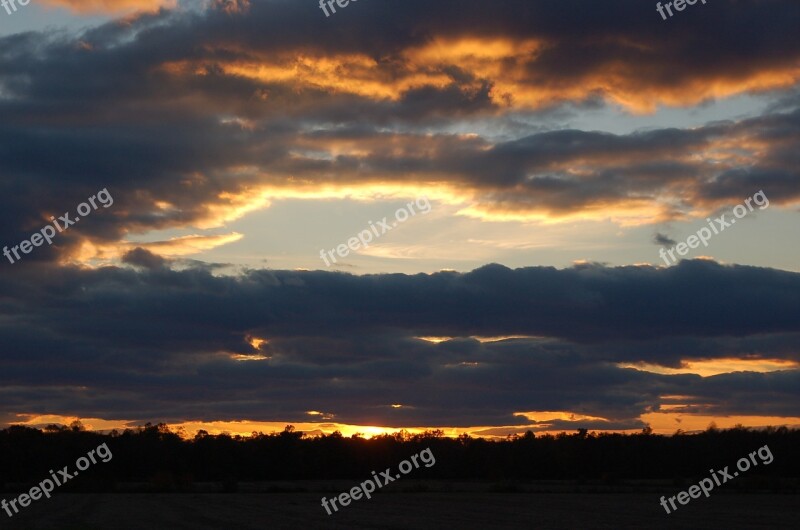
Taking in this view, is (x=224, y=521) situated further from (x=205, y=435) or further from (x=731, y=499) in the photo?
(x=205, y=435)

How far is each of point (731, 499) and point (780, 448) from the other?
6449cm

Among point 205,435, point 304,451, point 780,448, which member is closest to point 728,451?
point 780,448

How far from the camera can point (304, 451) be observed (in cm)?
15400
